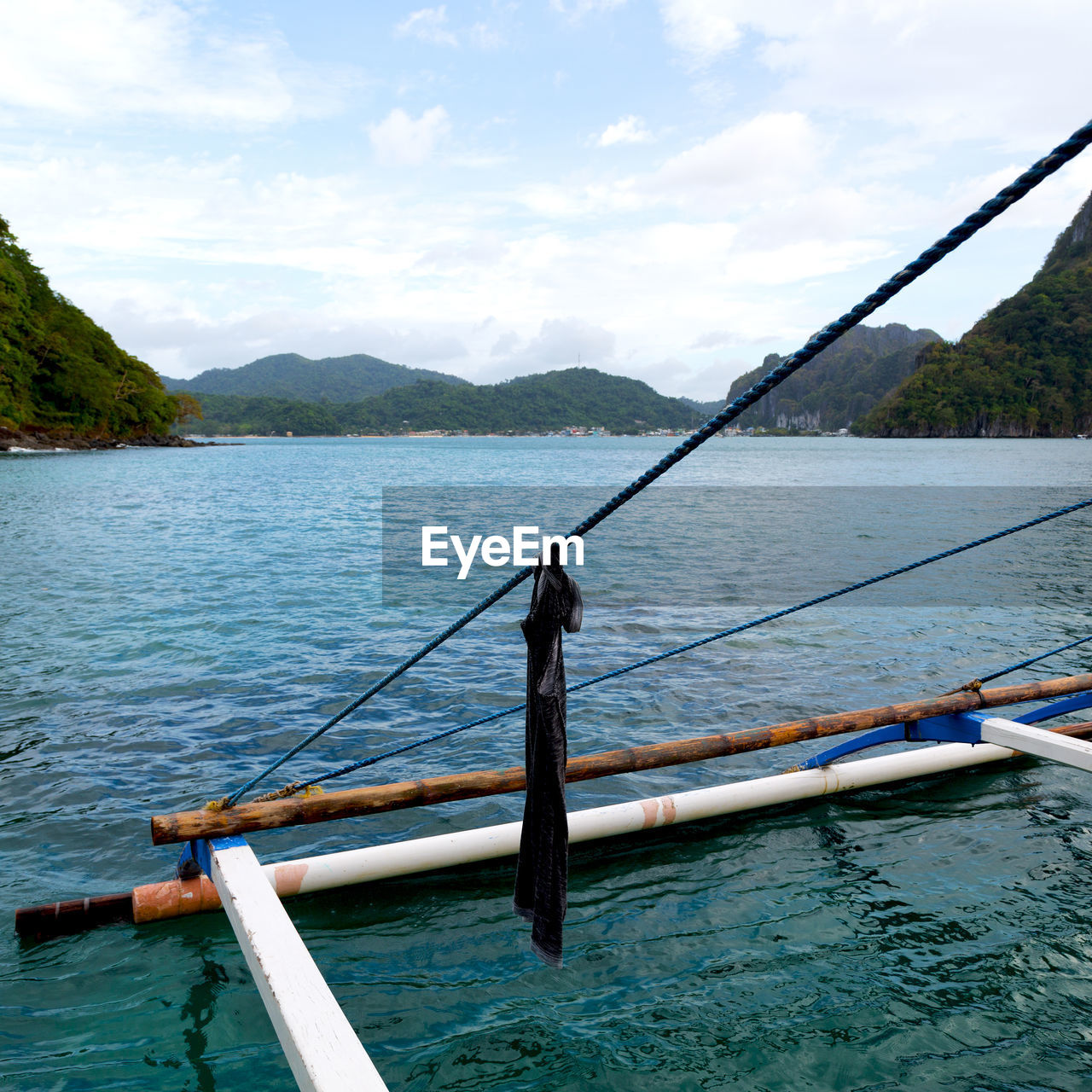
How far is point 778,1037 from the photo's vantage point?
15.3 feet

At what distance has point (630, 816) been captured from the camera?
6523 millimetres

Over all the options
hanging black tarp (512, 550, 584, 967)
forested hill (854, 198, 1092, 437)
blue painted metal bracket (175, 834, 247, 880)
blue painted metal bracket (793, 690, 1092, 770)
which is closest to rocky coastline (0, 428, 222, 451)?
blue painted metal bracket (175, 834, 247, 880)

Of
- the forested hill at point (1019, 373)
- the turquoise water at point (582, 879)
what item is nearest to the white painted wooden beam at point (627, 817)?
the turquoise water at point (582, 879)

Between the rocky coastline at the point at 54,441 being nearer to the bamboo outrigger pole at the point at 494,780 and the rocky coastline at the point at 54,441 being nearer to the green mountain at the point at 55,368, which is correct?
the green mountain at the point at 55,368

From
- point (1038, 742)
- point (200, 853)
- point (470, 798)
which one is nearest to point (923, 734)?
point (1038, 742)

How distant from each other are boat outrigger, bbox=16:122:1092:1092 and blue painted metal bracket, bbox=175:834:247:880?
0.01 meters

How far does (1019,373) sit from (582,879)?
18385cm

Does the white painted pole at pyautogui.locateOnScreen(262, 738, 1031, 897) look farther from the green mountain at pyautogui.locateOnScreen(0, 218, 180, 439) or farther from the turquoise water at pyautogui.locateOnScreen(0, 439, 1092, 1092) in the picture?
the green mountain at pyautogui.locateOnScreen(0, 218, 180, 439)

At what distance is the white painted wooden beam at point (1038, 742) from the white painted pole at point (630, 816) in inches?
2.4

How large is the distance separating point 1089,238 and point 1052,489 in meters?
173

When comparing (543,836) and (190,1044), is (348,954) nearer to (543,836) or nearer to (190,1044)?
(190,1044)

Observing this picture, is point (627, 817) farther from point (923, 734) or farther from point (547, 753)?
point (547, 753)

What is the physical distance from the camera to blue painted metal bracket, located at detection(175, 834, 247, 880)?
479 cm

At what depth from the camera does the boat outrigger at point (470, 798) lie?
9.85 ft
